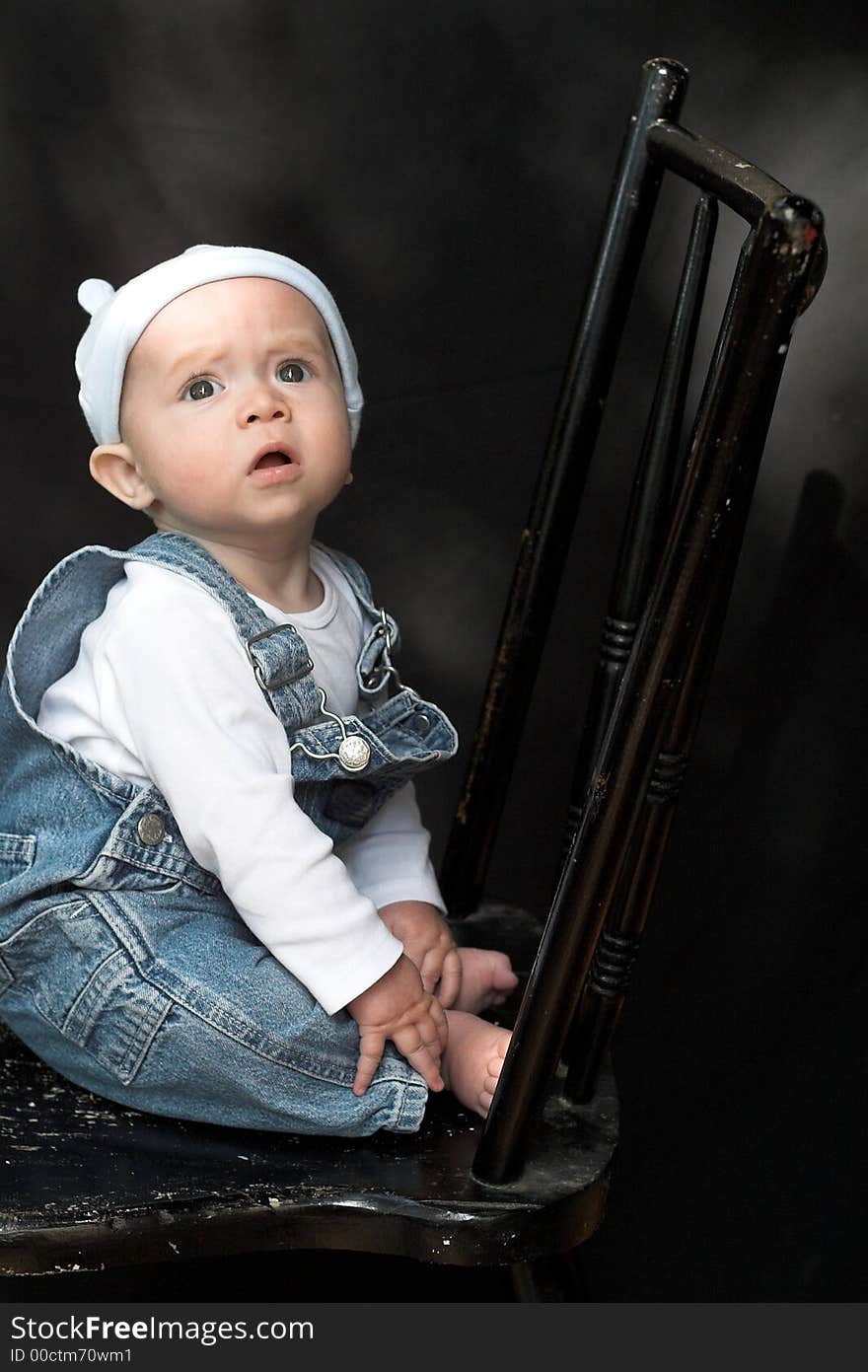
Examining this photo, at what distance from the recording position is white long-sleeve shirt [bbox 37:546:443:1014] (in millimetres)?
1025

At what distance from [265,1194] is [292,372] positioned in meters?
0.48

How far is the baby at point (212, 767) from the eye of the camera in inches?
40.7

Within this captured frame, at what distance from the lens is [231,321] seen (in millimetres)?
1086

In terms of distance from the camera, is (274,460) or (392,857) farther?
(392,857)

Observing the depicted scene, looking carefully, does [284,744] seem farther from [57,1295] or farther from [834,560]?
[57,1295]

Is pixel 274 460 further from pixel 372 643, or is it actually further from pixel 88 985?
pixel 88 985

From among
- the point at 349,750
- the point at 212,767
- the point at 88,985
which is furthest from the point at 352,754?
the point at 88,985

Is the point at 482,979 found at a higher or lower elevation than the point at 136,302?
lower

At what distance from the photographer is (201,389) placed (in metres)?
1.09

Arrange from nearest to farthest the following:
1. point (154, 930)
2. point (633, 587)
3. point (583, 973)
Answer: point (583, 973), point (154, 930), point (633, 587)

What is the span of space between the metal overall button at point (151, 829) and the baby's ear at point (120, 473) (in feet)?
0.66

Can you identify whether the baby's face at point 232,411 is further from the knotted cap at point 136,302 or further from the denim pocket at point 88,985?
the denim pocket at point 88,985

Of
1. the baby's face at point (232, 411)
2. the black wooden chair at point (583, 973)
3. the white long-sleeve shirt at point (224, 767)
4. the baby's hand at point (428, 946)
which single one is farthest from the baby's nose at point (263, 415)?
the baby's hand at point (428, 946)
